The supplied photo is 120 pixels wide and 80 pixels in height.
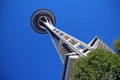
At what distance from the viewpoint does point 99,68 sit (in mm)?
1335

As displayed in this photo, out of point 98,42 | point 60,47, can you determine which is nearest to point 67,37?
point 60,47

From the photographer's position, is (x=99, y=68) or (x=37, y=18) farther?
(x=37, y=18)

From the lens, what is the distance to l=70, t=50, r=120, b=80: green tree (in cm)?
132

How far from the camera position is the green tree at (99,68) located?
1323 millimetres

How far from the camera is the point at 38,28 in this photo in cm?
387

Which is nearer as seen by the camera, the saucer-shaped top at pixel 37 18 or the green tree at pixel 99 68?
the green tree at pixel 99 68

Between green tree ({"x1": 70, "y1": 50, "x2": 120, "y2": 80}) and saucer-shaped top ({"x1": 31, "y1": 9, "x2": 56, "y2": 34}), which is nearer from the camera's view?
green tree ({"x1": 70, "y1": 50, "x2": 120, "y2": 80})

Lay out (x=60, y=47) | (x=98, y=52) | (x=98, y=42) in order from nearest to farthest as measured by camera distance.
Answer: (x=98, y=52) → (x=98, y=42) → (x=60, y=47)

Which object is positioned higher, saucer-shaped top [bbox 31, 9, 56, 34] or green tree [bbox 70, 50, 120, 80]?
saucer-shaped top [bbox 31, 9, 56, 34]

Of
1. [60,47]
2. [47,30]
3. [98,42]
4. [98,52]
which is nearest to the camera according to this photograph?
[98,52]

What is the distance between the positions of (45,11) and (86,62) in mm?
2566

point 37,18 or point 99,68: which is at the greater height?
point 37,18

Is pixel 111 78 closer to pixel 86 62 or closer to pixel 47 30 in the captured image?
pixel 86 62

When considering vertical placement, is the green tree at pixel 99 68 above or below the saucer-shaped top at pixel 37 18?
below
